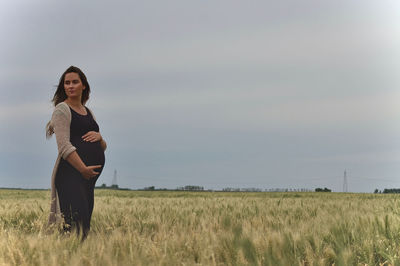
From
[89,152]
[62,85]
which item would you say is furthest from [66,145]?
[62,85]

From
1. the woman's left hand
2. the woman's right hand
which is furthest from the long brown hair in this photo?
the woman's right hand

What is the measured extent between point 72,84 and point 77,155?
2.59 ft

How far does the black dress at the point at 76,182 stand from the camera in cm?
410

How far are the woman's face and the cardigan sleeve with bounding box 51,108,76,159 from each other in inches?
11.1

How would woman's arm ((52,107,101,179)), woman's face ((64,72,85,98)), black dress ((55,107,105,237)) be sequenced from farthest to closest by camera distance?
woman's face ((64,72,85,98)) < black dress ((55,107,105,237)) < woman's arm ((52,107,101,179))

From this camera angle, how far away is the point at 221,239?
3352 millimetres

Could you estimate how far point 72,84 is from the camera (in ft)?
13.9

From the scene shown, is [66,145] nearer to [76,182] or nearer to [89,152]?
[89,152]

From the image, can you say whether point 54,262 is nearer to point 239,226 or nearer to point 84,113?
point 84,113

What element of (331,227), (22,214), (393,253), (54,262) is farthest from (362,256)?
(22,214)

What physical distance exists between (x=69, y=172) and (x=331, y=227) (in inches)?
104

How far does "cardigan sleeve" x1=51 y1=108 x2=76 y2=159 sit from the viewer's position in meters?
3.91

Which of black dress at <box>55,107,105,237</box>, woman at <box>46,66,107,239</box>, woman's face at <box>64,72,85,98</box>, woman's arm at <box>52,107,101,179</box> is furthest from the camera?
woman's face at <box>64,72,85,98</box>

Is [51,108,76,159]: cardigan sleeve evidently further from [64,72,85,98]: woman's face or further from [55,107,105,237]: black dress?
[64,72,85,98]: woman's face
